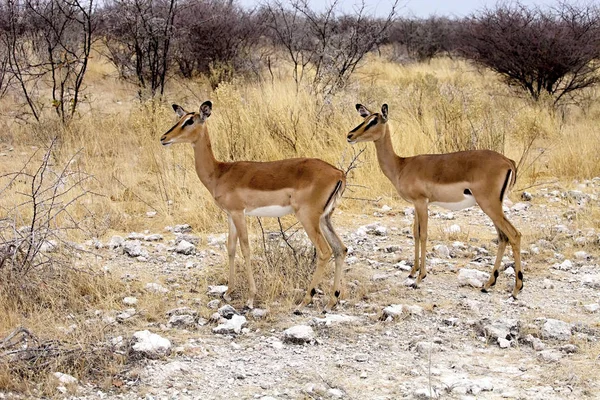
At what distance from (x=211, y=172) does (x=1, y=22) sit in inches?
402

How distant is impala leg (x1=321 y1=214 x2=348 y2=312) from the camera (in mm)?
5355

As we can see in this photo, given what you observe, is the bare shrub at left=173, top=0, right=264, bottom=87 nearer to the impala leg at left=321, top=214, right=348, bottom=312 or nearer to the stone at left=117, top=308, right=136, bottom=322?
the impala leg at left=321, top=214, right=348, bottom=312

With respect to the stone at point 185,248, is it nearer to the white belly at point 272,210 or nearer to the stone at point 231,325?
the white belly at point 272,210

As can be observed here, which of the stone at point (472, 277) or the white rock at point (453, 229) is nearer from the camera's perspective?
the stone at point (472, 277)

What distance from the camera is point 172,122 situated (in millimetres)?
10750

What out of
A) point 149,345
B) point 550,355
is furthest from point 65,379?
point 550,355

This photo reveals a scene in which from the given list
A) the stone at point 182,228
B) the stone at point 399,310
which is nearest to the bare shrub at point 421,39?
the stone at point 182,228

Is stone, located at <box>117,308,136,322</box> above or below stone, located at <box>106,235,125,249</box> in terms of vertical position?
below

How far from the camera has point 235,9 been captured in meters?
19.2

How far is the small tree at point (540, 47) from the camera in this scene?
47.0 feet

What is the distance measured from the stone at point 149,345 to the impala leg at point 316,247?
111cm

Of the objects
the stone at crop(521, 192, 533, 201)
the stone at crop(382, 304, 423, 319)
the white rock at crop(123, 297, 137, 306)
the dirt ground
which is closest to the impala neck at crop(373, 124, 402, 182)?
the dirt ground

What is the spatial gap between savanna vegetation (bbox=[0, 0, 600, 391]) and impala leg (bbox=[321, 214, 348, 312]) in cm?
147

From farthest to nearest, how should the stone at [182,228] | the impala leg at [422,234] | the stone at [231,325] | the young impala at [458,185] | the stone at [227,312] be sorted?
the stone at [182,228] < the impala leg at [422,234] < the young impala at [458,185] < the stone at [227,312] < the stone at [231,325]
